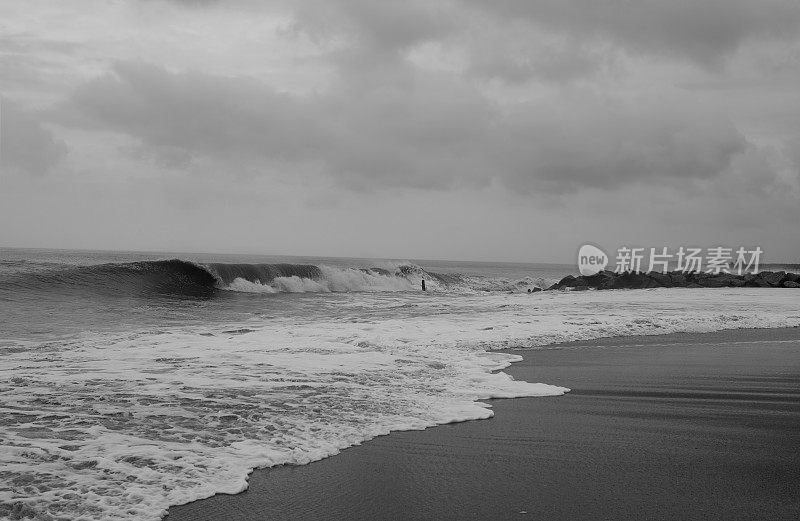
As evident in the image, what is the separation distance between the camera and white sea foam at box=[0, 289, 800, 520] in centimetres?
337

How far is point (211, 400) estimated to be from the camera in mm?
5352

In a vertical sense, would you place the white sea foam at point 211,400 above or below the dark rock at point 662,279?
below

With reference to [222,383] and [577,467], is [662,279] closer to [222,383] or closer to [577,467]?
[222,383]

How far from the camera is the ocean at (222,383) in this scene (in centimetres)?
346

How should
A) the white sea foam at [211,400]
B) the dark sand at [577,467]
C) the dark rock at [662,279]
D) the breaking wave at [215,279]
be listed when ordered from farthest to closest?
the dark rock at [662,279] → the breaking wave at [215,279] → the white sea foam at [211,400] → the dark sand at [577,467]

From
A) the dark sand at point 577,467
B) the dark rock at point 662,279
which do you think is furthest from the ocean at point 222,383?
the dark rock at point 662,279

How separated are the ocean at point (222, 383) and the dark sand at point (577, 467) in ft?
0.94

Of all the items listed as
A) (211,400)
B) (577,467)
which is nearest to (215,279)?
(211,400)

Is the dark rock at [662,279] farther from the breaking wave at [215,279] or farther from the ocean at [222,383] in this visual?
the ocean at [222,383]

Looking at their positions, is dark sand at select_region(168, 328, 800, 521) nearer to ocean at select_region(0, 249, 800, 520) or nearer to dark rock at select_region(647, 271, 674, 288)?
ocean at select_region(0, 249, 800, 520)

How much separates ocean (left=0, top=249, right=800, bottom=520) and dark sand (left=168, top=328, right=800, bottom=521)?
286 millimetres

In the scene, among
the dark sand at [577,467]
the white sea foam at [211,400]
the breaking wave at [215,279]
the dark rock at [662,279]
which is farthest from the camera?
the dark rock at [662,279]

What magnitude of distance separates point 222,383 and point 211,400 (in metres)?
0.76

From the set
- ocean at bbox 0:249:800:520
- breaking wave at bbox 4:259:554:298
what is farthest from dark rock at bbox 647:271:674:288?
ocean at bbox 0:249:800:520
